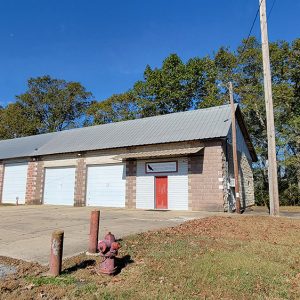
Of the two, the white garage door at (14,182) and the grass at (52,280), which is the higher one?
the white garage door at (14,182)

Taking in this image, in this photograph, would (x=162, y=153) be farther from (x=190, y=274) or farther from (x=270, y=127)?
(x=190, y=274)

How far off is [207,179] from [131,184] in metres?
5.55

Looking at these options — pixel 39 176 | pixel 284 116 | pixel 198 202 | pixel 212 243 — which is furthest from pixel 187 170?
pixel 284 116

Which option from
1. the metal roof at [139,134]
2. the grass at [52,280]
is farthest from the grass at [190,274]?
the metal roof at [139,134]

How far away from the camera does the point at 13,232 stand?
31.5ft

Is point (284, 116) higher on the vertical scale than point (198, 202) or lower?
higher

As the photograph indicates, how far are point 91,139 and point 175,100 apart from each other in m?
17.2

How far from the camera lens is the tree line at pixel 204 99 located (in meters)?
31.8

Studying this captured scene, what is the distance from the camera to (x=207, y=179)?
18906mm

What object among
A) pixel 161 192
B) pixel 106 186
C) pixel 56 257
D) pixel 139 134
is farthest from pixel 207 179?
pixel 56 257

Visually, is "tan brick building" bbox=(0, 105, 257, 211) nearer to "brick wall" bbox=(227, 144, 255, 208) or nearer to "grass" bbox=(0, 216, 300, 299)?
"brick wall" bbox=(227, 144, 255, 208)

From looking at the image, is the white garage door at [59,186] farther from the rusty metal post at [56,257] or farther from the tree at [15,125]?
the tree at [15,125]

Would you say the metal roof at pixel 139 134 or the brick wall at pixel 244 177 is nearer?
the metal roof at pixel 139 134

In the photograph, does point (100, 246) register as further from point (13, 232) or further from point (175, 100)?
point (175, 100)
